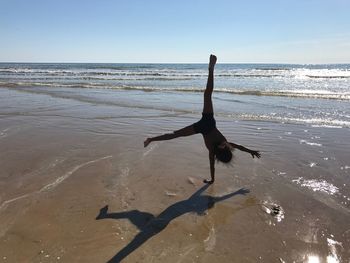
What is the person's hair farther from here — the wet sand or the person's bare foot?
the person's bare foot

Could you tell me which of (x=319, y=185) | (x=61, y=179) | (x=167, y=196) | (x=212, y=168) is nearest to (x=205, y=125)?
(x=212, y=168)

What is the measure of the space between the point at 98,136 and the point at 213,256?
5.84 meters

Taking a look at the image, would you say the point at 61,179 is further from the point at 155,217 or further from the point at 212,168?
the point at 212,168

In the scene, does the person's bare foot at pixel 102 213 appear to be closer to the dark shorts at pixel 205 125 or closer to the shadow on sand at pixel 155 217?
the shadow on sand at pixel 155 217

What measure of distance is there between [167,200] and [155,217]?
0.58 metres

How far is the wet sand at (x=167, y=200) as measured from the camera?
13.4 feet

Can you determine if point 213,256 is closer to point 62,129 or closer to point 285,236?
point 285,236

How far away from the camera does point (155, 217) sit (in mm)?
4891

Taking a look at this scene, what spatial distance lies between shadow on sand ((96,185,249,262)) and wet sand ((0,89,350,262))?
14mm

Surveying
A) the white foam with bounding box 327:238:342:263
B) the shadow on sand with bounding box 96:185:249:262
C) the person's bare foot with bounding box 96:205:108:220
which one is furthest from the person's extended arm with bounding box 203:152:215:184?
the white foam with bounding box 327:238:342:263

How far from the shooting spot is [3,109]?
1313cm

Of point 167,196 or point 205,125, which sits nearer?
point 167,196

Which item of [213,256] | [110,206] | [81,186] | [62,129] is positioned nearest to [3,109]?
[62,129]

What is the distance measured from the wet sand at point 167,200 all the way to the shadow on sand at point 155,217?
0.05 ft
